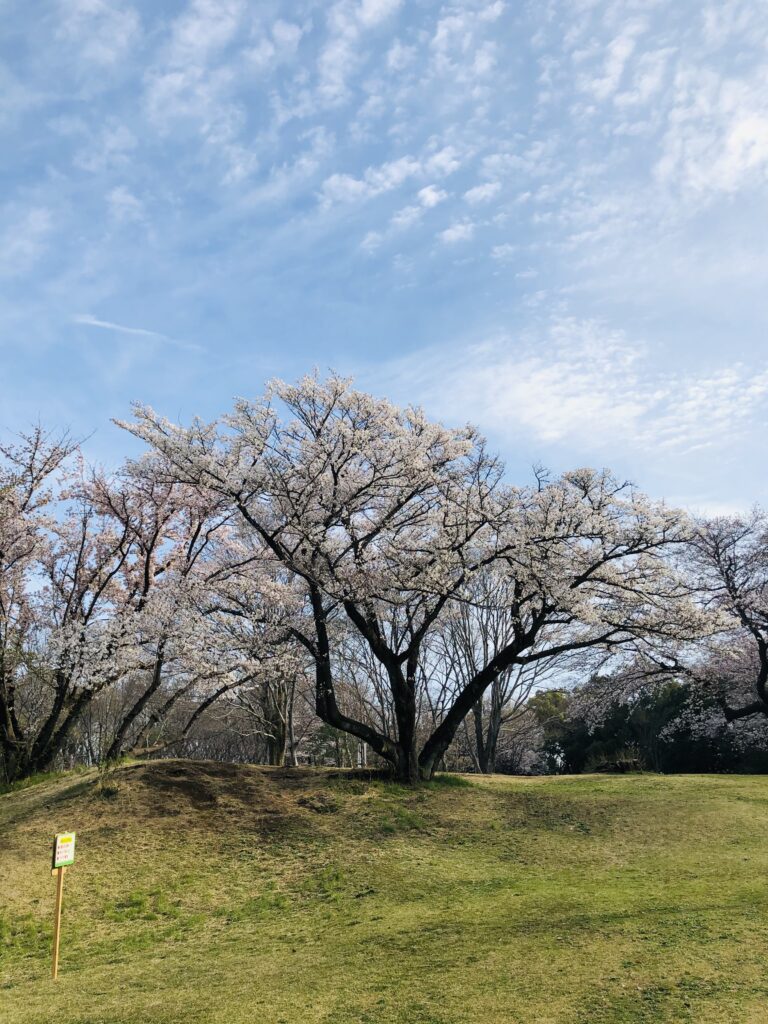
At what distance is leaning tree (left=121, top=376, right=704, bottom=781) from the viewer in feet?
43.7

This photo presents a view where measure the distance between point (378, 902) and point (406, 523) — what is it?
26.3 ft

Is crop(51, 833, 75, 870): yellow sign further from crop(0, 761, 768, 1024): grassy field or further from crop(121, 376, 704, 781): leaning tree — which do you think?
crop(121, 376, 704, 781): leaning tree

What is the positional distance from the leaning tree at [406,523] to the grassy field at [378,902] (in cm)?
298

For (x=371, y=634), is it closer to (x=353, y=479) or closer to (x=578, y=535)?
(x=353, y=479)

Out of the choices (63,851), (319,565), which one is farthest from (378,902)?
(319,565)

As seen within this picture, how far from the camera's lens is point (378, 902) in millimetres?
8344

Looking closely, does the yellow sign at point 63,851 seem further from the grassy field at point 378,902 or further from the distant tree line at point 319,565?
the distant tree line at point 319,565

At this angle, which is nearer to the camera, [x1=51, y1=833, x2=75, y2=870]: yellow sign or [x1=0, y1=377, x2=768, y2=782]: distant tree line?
[x1=51, y1=833, x2=75, y2=870]: yellow sign

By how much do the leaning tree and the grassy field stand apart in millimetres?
2981

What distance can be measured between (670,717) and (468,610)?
10.6 meters

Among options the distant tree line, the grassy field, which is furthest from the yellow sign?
the distant tree line

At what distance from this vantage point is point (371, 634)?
14320mm

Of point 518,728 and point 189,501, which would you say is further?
point 518,728

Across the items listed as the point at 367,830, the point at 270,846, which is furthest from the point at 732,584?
the point at 270,846
